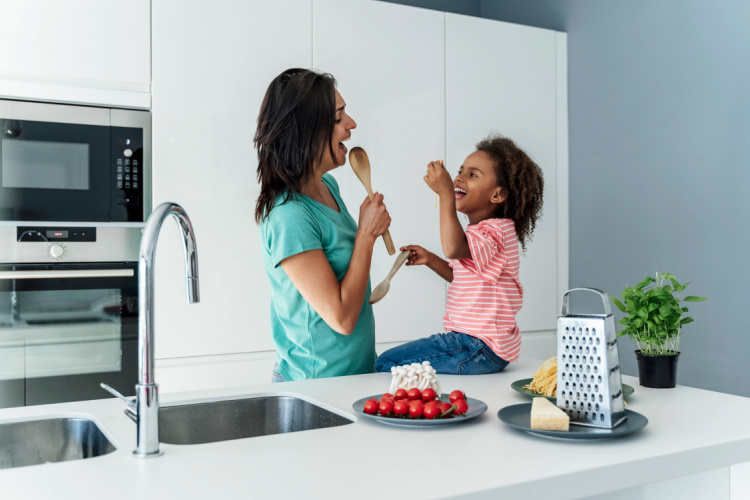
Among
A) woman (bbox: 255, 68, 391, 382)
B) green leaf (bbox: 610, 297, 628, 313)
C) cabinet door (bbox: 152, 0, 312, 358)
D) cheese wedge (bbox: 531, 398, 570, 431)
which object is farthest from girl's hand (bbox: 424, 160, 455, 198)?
cabinet door (bbox: 152, 0, 312, 358)

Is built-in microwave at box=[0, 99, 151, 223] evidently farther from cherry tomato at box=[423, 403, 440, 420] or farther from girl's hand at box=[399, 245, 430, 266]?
cherry tomato at box=[423, 403, 440, 420]

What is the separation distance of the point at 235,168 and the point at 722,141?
1.68m

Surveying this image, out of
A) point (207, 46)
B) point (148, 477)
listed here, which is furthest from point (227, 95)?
point (148, 477)

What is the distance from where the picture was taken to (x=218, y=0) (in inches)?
91.5

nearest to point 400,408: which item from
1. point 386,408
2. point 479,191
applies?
point 386,408

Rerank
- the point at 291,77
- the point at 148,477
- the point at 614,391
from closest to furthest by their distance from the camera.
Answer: the point at 148,477 < the point at 614,391 < the point at 291,77

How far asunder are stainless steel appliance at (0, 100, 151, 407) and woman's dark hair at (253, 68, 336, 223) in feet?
3.14

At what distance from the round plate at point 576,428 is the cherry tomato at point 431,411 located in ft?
0.31

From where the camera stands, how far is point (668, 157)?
2578 mm

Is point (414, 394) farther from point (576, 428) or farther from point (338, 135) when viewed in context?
point (338, 135)

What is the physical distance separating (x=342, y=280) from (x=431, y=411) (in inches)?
17.3

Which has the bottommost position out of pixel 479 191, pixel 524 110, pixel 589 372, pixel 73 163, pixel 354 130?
pixel 589 372

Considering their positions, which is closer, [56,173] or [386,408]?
[386,408]

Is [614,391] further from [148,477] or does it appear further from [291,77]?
[291,77]
